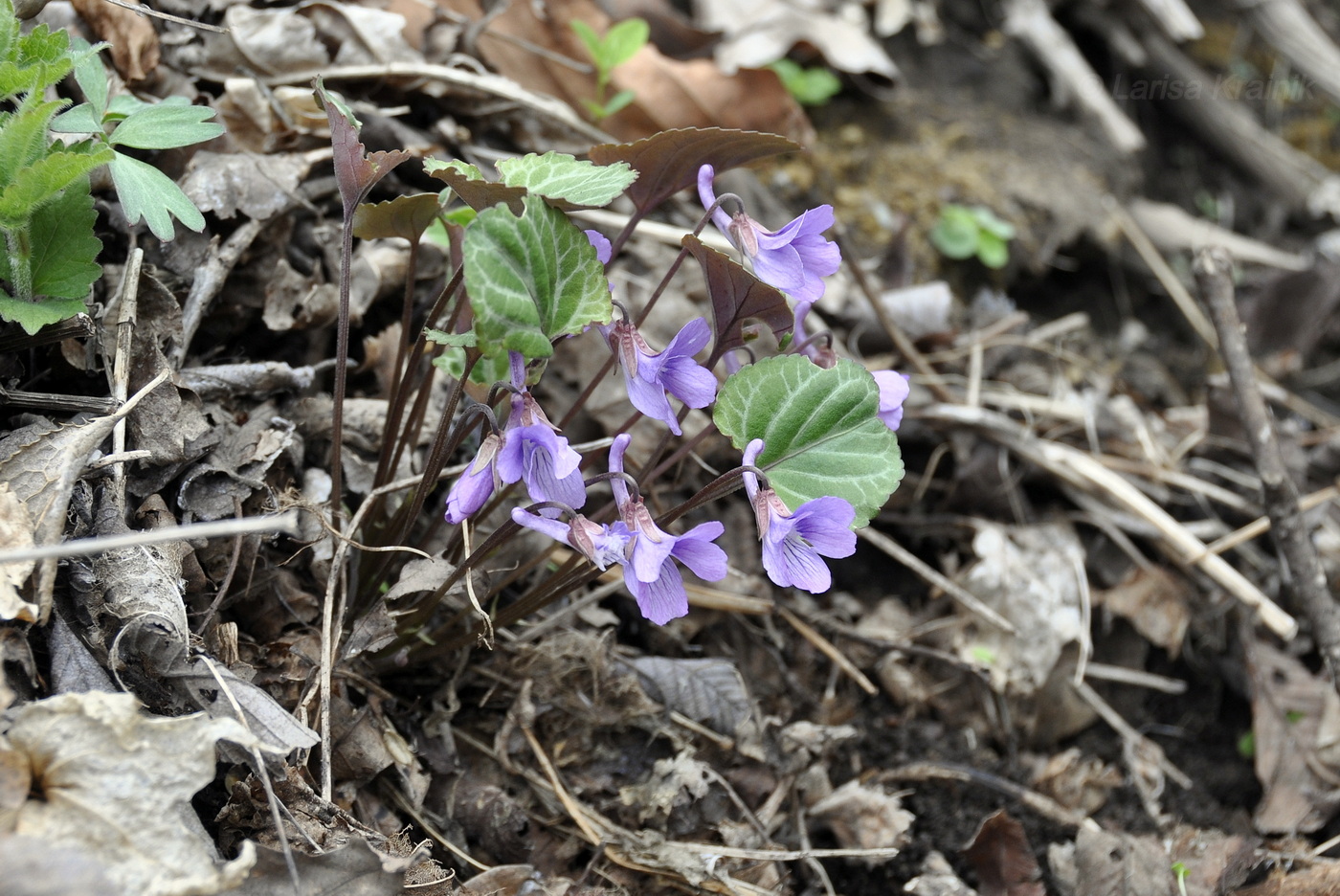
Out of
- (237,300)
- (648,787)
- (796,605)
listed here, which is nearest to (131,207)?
(237,300)

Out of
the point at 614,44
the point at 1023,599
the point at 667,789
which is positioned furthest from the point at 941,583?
the point at 614,44

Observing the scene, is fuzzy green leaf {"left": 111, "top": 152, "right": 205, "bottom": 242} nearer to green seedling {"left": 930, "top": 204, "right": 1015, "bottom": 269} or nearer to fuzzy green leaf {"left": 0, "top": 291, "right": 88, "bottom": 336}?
fuzzy green leaf {"left": 0, "top": 291, "right": 88, "bottom": 336}

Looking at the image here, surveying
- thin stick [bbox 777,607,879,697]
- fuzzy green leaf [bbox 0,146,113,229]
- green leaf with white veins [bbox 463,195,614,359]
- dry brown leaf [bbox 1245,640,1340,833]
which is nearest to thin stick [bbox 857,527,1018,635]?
thin stick [bbox 777,607,879,697]

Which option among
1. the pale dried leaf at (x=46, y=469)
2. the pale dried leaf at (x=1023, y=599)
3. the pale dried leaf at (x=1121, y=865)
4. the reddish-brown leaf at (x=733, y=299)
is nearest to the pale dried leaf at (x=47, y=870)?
the pale dried leaf at (x=46, y=469)

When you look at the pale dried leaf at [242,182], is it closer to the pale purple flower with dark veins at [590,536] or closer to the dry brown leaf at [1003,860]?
the pale purple flower with dark veins at [590,536]

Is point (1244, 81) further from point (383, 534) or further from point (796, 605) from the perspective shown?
point (383, 534)

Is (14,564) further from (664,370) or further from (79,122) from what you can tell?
(664,370)
